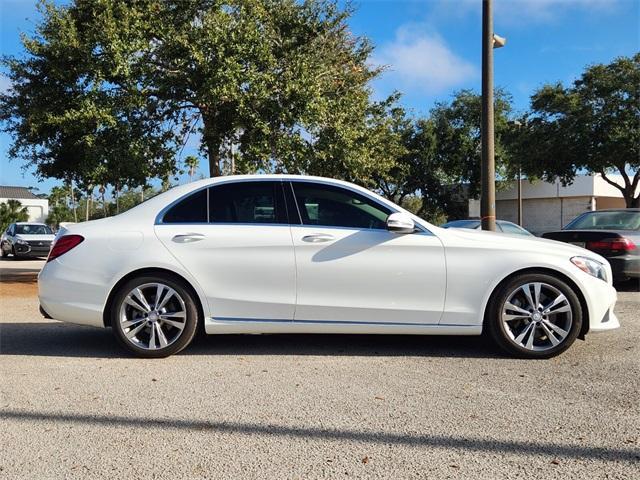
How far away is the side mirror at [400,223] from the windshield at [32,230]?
23.4m

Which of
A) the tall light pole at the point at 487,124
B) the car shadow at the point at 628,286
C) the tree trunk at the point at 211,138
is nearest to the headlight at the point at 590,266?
the tall light pole at the point at 487,124

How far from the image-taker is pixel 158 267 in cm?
532

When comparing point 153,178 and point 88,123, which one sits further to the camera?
point 153,178

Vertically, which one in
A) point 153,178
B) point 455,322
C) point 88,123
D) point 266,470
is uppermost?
point 88,123

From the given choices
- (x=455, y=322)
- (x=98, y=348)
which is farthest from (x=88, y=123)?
(x=455, y=322)

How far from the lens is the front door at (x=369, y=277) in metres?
5.30

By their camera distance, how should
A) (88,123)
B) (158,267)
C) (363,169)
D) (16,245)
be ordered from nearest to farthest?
(158,267) < (88,123) < (363,169) < (16,245)

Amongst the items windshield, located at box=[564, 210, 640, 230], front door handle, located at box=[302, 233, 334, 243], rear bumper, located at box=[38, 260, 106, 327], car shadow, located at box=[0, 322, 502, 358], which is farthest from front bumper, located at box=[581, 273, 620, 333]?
windshield, located at box=[564, 210, 640, 230]

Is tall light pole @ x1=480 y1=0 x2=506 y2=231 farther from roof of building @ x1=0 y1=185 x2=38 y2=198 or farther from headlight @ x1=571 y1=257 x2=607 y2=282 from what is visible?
roof of building @ x1=0 y1=185 x2=38 y2=198

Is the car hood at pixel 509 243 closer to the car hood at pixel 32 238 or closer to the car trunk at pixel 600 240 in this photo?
the car trunk at pixel 600 240

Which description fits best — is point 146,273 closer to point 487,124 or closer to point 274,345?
point 274,345

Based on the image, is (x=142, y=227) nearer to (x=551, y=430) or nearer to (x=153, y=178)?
(x=551, y=430)

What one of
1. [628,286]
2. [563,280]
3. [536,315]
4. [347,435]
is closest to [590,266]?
[563,280]

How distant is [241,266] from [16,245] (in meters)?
21.8
